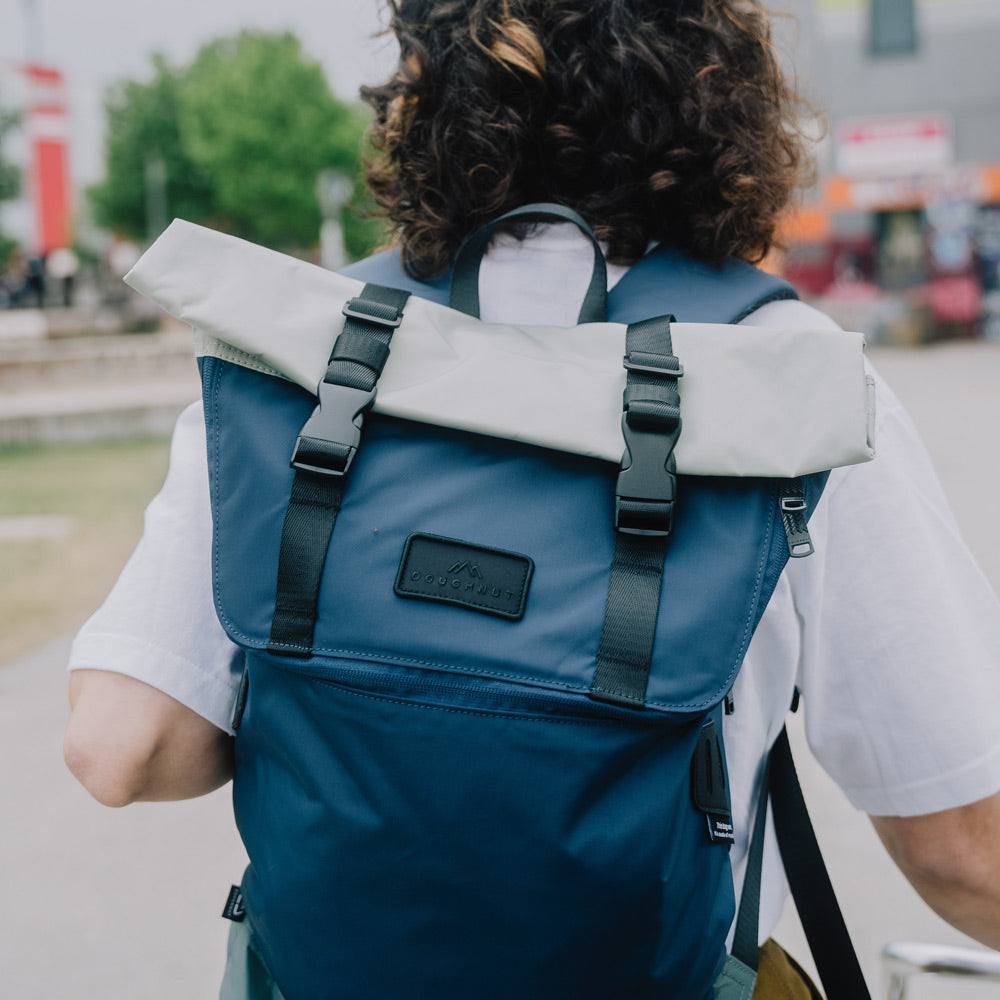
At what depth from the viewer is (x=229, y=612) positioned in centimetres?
105

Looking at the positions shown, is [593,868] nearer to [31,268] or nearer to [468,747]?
[468,747]

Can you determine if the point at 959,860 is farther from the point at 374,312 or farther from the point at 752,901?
the point at 374,312

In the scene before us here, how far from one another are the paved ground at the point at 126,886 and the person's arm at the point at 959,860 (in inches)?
69.7

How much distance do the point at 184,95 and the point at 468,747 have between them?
47.0 m

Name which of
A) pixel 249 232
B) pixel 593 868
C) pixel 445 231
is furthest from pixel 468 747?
pixel 249 232

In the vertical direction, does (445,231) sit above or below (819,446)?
above

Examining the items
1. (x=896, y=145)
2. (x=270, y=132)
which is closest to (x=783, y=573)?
(x=896, y=145)

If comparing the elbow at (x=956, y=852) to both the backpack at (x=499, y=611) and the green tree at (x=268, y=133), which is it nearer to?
the backpack at (x=499, y=611)

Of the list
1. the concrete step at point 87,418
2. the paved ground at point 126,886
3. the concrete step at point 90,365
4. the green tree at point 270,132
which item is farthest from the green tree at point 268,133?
the paved ground at point 126,886

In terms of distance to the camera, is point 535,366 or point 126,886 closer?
point 535,366

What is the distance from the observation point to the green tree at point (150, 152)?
4719 centimetres

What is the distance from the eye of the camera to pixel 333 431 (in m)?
1.03

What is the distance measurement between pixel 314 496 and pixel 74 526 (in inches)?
269

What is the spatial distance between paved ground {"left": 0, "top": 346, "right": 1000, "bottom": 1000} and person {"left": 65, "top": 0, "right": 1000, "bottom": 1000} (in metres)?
1.88
